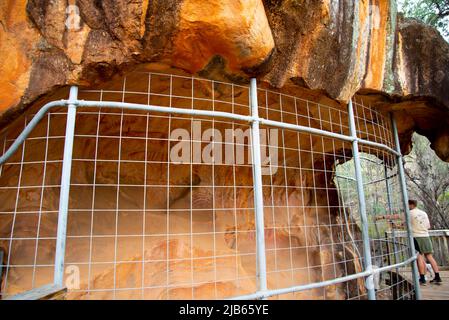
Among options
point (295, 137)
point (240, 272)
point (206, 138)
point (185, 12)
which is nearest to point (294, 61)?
point (185, 12)

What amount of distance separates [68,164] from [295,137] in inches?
158

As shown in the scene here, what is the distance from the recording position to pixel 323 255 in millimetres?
6051

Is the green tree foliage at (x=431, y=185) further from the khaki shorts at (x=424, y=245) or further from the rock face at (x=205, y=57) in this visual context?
the rock face at (x=205, y=57)

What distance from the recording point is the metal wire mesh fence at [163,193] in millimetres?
3248

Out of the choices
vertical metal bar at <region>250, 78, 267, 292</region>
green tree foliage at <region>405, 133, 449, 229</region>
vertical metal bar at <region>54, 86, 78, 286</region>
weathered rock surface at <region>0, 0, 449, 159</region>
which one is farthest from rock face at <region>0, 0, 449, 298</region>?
green tree foliage at <region>405, 133, 449, 229</region>

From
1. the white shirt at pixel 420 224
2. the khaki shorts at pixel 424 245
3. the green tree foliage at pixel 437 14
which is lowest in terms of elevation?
the khaki shorts at pixel 424 245

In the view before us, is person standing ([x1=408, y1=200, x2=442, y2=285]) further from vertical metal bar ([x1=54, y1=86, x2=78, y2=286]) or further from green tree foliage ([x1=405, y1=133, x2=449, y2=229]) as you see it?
green tree foliage ([x1=405, y1=133, x2=449, y2=229])

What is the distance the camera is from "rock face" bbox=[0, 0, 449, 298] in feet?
8.78

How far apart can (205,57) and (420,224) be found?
472 centimetres

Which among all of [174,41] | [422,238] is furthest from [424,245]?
[174,41]

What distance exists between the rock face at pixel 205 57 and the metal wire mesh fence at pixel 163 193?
1.6 inches

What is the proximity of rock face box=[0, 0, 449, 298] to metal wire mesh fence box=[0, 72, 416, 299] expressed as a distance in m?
0.04

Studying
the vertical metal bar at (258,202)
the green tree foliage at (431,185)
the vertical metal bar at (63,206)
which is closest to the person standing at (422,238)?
the vertical metal bar at (258,202)

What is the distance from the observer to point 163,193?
15.4ft
